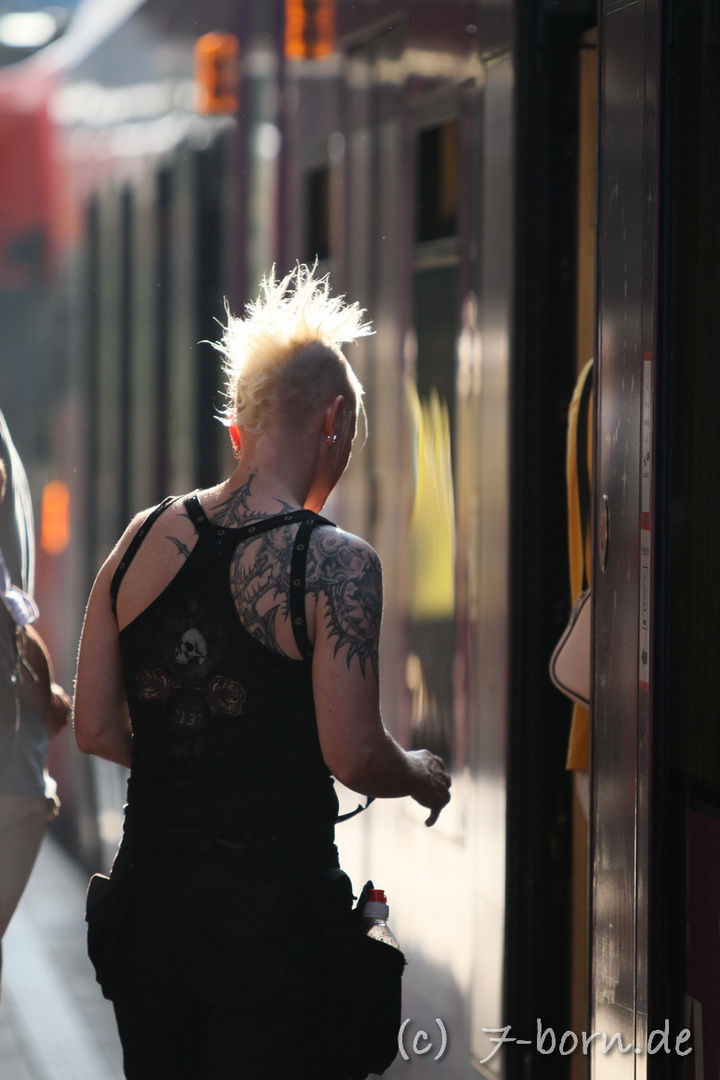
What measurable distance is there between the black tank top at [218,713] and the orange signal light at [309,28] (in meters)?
1.31

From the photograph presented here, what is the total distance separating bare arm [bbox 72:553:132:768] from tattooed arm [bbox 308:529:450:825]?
1.05 ft

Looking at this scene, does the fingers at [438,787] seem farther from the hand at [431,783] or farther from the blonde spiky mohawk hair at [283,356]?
the blonde spiky mohawk hair at [283,356]

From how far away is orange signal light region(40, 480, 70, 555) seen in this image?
8.93 feet

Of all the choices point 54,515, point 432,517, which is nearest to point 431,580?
point 432,517

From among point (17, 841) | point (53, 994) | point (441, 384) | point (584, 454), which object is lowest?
point (53, 994)

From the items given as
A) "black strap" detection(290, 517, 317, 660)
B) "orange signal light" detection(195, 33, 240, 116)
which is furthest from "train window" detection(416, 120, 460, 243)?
"black strap" detection(290, 517, 317, 660)

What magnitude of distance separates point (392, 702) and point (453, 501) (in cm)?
50

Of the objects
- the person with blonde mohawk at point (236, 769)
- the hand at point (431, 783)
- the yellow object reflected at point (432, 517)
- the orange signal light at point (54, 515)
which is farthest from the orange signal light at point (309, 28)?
the hand at point (431, 783)

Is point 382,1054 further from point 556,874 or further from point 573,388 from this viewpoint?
point 573,388

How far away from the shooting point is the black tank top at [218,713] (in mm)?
1966

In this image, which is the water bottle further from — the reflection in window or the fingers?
the reflection in window

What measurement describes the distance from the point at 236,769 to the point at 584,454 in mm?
982

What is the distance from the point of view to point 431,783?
85.7 inches

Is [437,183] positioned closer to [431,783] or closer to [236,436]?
[236,436]
